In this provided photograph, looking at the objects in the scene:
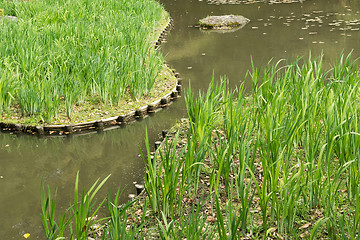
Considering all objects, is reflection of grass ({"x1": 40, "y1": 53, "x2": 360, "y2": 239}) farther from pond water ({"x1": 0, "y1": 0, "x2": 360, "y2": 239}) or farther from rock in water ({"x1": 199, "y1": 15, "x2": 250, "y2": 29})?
rock in water ({"x1": 199, "y1": 15, "x2": 250, "y2": 29})

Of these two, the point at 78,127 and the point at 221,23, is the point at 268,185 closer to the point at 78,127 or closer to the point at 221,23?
the point at 78,127

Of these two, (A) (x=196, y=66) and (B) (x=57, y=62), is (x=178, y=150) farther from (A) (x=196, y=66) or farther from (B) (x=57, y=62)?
(A) (x=196, y=66)

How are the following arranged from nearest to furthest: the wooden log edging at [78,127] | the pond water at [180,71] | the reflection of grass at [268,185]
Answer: the reflection of grass at [268,185] < the pond water at [180,71] < the wooden log edging at [78,127]

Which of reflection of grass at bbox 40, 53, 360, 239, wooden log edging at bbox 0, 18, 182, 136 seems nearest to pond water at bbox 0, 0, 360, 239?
wooden log edging at bbox 0, 18, 182, 136

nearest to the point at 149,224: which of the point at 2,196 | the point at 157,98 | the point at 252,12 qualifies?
the point at 2,196

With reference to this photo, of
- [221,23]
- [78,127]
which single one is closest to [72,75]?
[78,127]

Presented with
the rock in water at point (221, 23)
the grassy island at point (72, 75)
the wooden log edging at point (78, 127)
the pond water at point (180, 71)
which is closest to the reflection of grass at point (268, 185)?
the pond water at point (180, 71)

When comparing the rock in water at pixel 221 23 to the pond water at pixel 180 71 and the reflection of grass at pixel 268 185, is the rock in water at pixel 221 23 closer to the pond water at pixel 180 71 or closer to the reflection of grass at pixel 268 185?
the pond water at pixel 180 71

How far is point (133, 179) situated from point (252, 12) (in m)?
10.8

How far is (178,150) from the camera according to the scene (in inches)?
188

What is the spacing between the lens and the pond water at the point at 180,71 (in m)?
4.38

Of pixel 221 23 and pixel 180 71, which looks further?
pixel 221 23

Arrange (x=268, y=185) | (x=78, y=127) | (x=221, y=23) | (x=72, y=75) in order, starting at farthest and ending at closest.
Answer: (x=221, y=23)
(x=72, y=75)
(x=78, y=127)
(x=268, y=185)

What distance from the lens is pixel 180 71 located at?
820 cm
